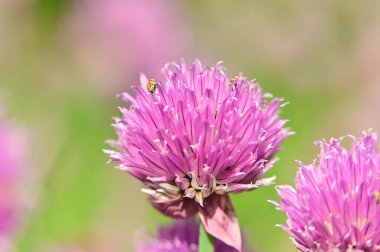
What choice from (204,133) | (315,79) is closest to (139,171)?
(204,133)

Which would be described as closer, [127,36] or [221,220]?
[221,220]

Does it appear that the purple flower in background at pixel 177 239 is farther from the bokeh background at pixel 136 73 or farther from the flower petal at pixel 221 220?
the bokeh background at pixel 136 73

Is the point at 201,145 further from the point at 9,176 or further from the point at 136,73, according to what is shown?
the point at 136,73

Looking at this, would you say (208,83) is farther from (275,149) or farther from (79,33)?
(79,33)

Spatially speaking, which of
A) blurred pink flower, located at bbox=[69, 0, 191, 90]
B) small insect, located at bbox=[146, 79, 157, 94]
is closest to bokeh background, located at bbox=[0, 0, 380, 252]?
blurred pink flower, located at bbox=[69, 0, 191, 90]

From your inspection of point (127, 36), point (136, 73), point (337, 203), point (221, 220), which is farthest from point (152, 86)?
point (127, 36)

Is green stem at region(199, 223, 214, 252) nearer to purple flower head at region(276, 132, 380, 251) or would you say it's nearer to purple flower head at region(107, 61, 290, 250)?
purple flower head at region(107, 61, 290, 250)
